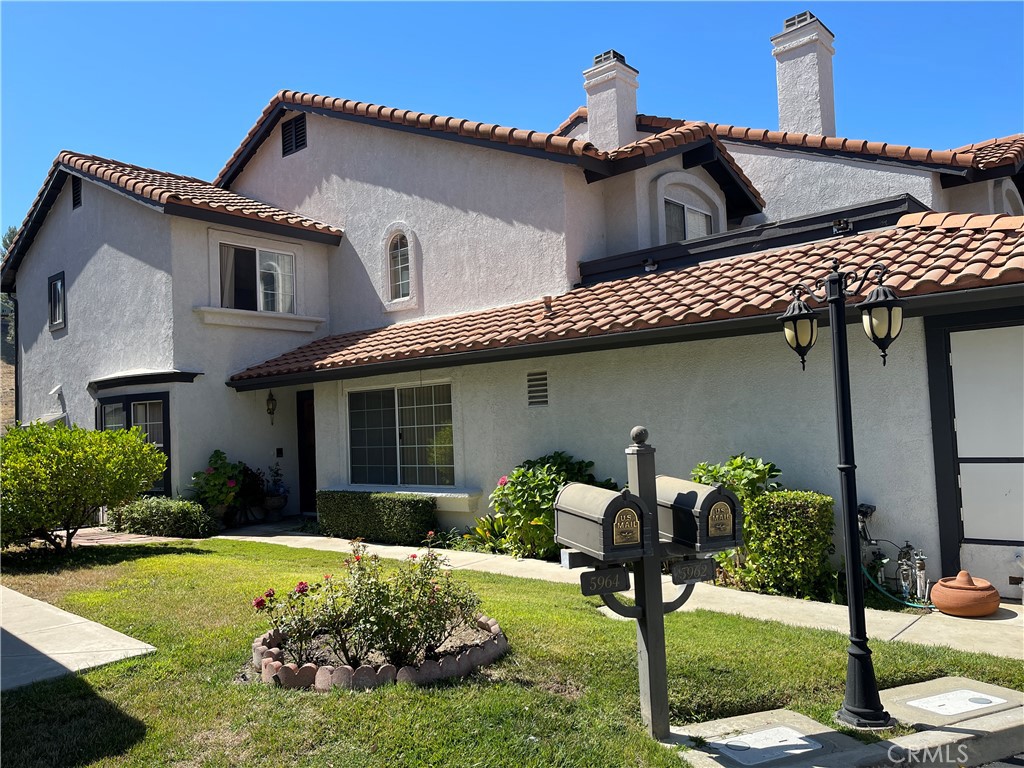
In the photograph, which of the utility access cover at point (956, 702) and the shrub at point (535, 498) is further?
the shrub at point (535, 498)

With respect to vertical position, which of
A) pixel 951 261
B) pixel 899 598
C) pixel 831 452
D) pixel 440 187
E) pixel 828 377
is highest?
pixel 440 187

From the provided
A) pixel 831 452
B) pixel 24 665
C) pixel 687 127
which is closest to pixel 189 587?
pixel 24 665

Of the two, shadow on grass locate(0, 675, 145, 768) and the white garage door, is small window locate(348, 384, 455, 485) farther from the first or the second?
shadow on grass locate(0, 675, 145, 768)

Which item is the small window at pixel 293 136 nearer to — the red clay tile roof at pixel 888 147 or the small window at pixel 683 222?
→ the red clay tile roof at pixel 888 147

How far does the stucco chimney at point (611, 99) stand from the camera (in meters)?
14.0

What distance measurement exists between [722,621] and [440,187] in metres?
10.1

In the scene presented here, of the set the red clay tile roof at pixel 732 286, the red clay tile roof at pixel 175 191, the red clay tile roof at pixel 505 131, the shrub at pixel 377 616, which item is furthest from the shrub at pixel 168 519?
the shrub at pixel 377 616

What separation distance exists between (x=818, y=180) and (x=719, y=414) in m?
7.33

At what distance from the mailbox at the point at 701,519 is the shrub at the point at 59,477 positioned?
344 inches

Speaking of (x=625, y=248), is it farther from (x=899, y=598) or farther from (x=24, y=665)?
(x=24, y=665)

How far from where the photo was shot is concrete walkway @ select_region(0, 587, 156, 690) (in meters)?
5.52

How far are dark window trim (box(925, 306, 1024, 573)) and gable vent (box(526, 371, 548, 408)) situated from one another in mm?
5119

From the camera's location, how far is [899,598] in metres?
7.80

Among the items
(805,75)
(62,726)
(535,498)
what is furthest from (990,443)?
(805,75)
